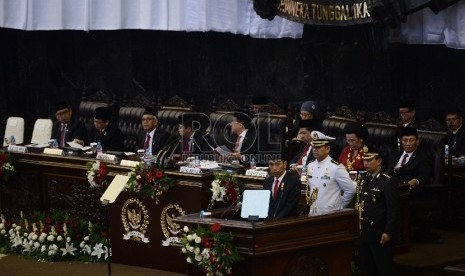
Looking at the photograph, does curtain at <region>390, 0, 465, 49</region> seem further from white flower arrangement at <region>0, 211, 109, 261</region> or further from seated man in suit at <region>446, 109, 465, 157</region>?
white flower arrangement at <region>0, 211, 109, 261</region>

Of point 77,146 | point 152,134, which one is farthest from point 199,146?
point 77,146

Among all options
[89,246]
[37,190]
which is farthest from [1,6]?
[89,246]

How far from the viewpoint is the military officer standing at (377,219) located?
1119 cm

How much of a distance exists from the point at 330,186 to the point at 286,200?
856 millimetres

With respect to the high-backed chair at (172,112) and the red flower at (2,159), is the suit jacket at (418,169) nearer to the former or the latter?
the high-backed chair at (172,112)

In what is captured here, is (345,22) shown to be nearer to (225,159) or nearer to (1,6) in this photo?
(225,159)

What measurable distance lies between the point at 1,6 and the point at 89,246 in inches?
193

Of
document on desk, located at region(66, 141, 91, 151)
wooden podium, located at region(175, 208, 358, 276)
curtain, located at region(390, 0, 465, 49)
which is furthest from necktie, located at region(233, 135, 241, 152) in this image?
wooden podium, located at region(175, 208, 358, 276)

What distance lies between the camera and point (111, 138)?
14961 millimetres

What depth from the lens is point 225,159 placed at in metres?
13.1

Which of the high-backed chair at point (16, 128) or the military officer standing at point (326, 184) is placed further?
the high-backed chair at point (16, 128)

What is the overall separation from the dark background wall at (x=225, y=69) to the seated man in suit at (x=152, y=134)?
6.69 feet

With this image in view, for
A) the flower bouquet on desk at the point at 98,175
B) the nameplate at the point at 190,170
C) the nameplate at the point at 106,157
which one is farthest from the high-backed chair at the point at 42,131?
the nameplate at the point at 190,170

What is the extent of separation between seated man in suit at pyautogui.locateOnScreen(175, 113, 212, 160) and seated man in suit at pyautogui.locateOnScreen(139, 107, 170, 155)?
232mm
